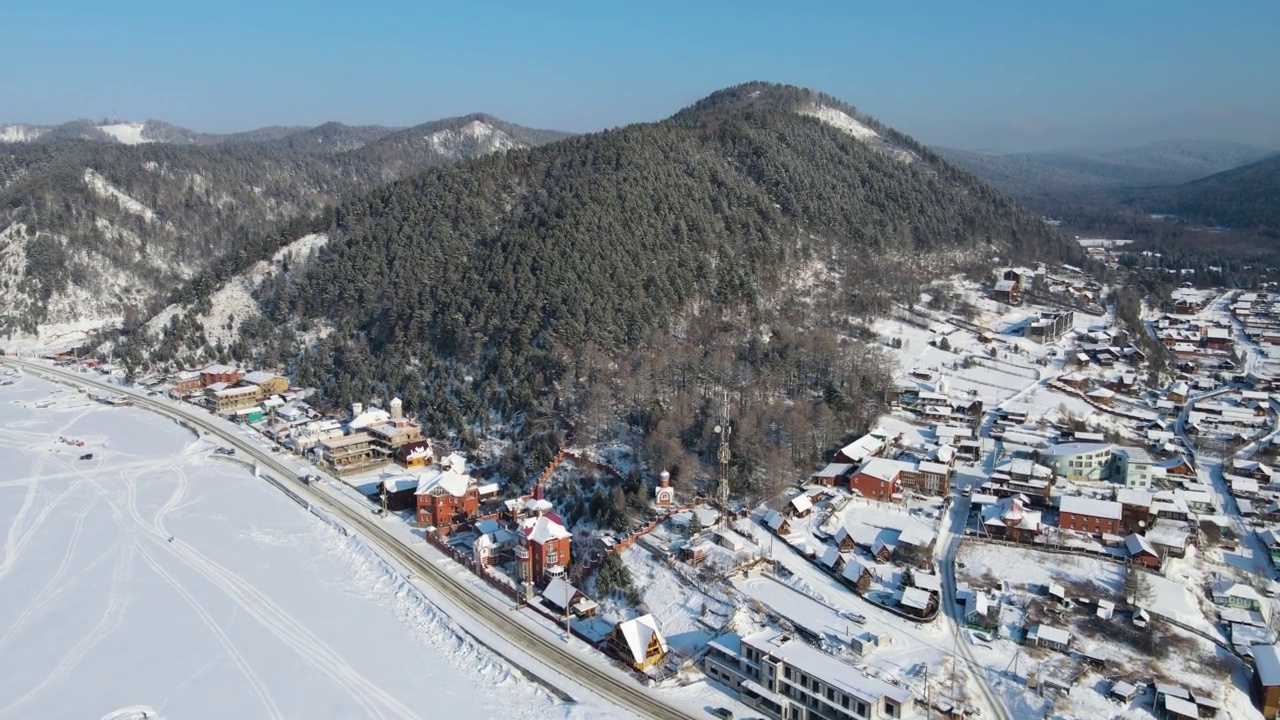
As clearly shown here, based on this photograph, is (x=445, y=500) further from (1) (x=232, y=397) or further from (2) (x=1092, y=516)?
(2) (x=1092, y=516)

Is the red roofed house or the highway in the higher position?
the red roofed house

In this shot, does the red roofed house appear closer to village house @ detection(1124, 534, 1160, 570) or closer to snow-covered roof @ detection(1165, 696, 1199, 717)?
village house @ detection(1124, 534, 1160, 570)

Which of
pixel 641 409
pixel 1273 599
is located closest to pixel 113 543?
pixel 641 409

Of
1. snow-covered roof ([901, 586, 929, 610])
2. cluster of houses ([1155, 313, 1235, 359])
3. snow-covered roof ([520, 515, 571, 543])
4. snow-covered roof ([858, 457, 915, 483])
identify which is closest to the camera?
snow-covered roof ([901, 586, 929, 610])

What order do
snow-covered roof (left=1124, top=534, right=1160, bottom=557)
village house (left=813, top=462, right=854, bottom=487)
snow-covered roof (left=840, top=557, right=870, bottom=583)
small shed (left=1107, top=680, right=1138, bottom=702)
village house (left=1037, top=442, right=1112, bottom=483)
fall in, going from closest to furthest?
small shed (left=1107, top=680, right=1138, bottom=702)
snow-covered roof (left=840, top=557, right=870, bottom=583)
snow-covered roof (left=1124, top=534, right=1160, bottom=557)
village house (left=813, top=462, right=854, bottom=487)
village house (left=1037, top=442, right=1112, bottom=483)

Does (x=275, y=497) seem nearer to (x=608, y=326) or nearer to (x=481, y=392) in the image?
(x=481, y=392)

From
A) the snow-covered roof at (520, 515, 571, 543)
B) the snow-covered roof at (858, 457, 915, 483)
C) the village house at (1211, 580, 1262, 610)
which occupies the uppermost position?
→ the snow-covered roof at (520, 515, 571, 543)

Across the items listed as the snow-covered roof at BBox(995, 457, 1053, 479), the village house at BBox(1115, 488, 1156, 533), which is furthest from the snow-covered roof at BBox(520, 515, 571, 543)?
the village house at BBox(1115, 488, 1156, 533)
